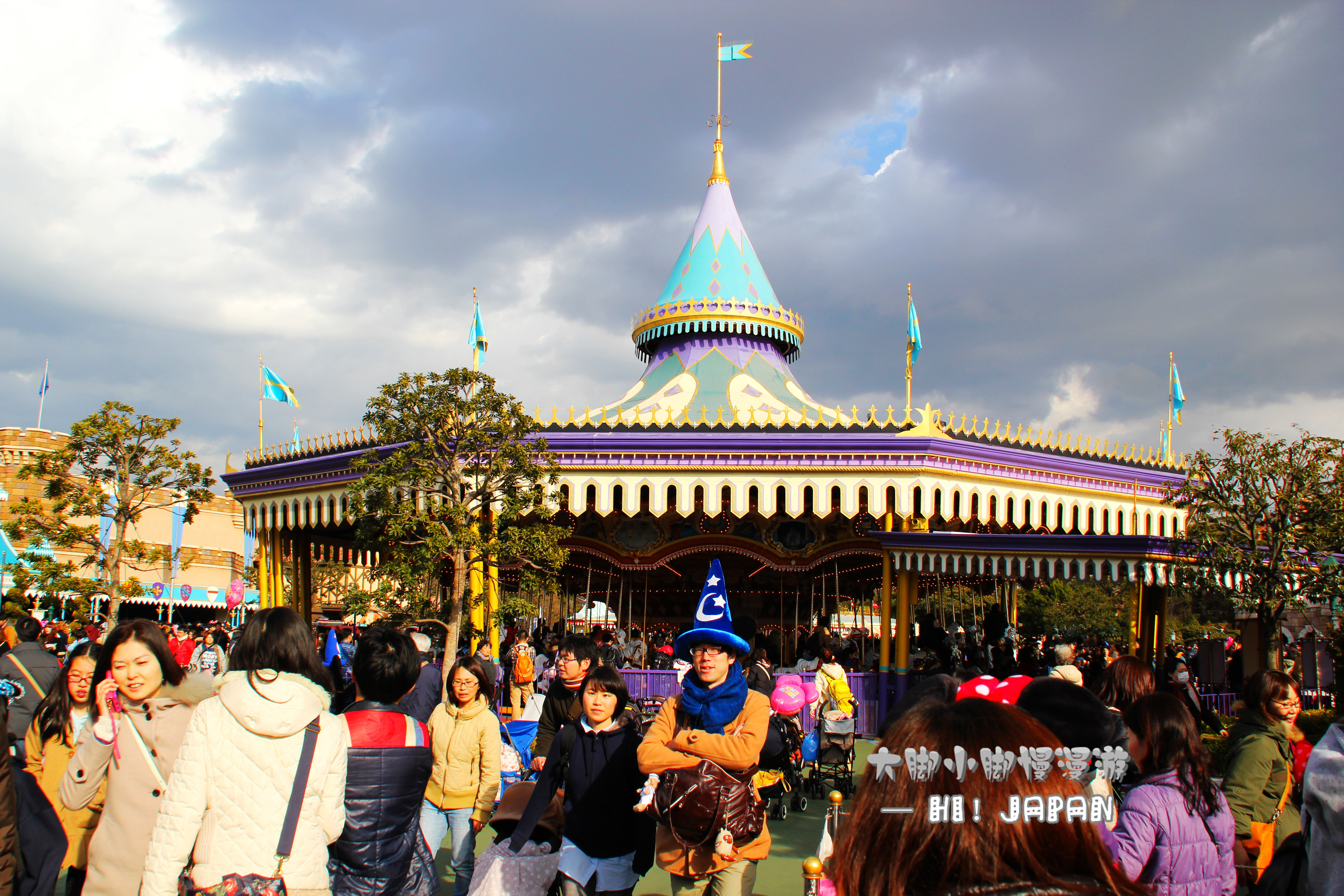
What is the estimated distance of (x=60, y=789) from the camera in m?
4.12

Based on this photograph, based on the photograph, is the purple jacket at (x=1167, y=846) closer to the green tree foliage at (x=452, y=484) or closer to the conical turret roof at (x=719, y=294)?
the green tree foliage at (x=452, y=484)

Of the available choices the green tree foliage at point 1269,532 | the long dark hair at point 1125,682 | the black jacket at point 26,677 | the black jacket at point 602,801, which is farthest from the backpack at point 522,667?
the green tree foliage at point 1269,532

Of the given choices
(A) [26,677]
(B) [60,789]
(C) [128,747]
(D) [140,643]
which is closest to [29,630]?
(A) [26,677]

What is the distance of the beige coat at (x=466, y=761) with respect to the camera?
5434 mm

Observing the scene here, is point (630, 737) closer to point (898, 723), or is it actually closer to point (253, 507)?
point (898, 723)

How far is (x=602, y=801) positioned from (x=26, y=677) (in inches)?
157

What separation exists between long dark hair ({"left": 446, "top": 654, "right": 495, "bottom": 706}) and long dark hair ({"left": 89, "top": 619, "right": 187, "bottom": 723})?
1.69 m

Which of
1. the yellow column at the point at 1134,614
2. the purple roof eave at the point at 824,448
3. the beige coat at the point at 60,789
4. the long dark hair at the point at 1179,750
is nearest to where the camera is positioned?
the long dark hair at the point at 1179,750

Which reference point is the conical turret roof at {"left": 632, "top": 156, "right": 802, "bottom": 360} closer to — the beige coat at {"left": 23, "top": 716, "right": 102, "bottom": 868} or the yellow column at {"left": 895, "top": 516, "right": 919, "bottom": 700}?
the yellow column at {"left": 895, "top": 516, "right": 919, "bottom": 700}

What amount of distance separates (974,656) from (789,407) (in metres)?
6.58

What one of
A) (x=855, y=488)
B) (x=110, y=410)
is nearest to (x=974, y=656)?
(x=855, y=488)

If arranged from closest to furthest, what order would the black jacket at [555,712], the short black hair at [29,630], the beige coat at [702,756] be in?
the beige coat at [702,756] → the black jacket at [555,712] → the short black hair at [29,630]

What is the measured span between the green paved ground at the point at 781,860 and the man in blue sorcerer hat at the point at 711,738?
6.08 feet

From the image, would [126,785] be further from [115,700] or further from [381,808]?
[381,808]
